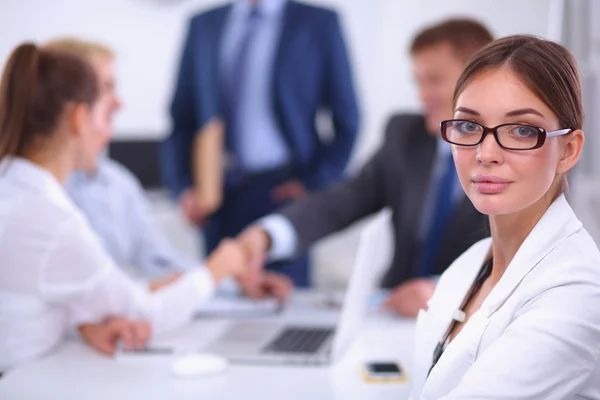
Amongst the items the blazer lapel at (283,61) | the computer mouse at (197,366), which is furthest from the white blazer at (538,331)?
the blazer lapel at (283,61)

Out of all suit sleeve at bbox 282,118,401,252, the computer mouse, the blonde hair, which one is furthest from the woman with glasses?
suit sleeve at bbox 282,118,401,252

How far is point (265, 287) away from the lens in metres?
2.05

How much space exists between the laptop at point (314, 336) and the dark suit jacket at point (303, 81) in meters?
1.25

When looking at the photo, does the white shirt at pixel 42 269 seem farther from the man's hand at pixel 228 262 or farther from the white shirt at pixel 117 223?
the white shirt at pixel 117 223

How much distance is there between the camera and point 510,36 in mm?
1016

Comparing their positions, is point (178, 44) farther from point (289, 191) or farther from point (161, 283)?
point (161, 283)

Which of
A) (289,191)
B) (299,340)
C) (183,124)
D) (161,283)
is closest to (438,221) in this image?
(299,340)

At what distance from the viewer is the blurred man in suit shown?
6.19ft

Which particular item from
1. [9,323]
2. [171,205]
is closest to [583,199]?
[9,323]

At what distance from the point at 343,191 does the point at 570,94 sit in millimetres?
1434

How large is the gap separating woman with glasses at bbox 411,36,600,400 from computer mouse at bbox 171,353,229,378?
1.66 ft

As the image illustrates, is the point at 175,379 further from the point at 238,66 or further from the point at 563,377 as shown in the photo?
the point at 238,66

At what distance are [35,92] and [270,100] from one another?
150cm

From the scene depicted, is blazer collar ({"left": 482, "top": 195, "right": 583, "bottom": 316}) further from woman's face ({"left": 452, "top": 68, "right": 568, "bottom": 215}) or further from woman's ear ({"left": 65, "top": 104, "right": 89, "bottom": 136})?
woman's ear ({"left": 65, "top": 104, "right": 89, "bottom": 136})
